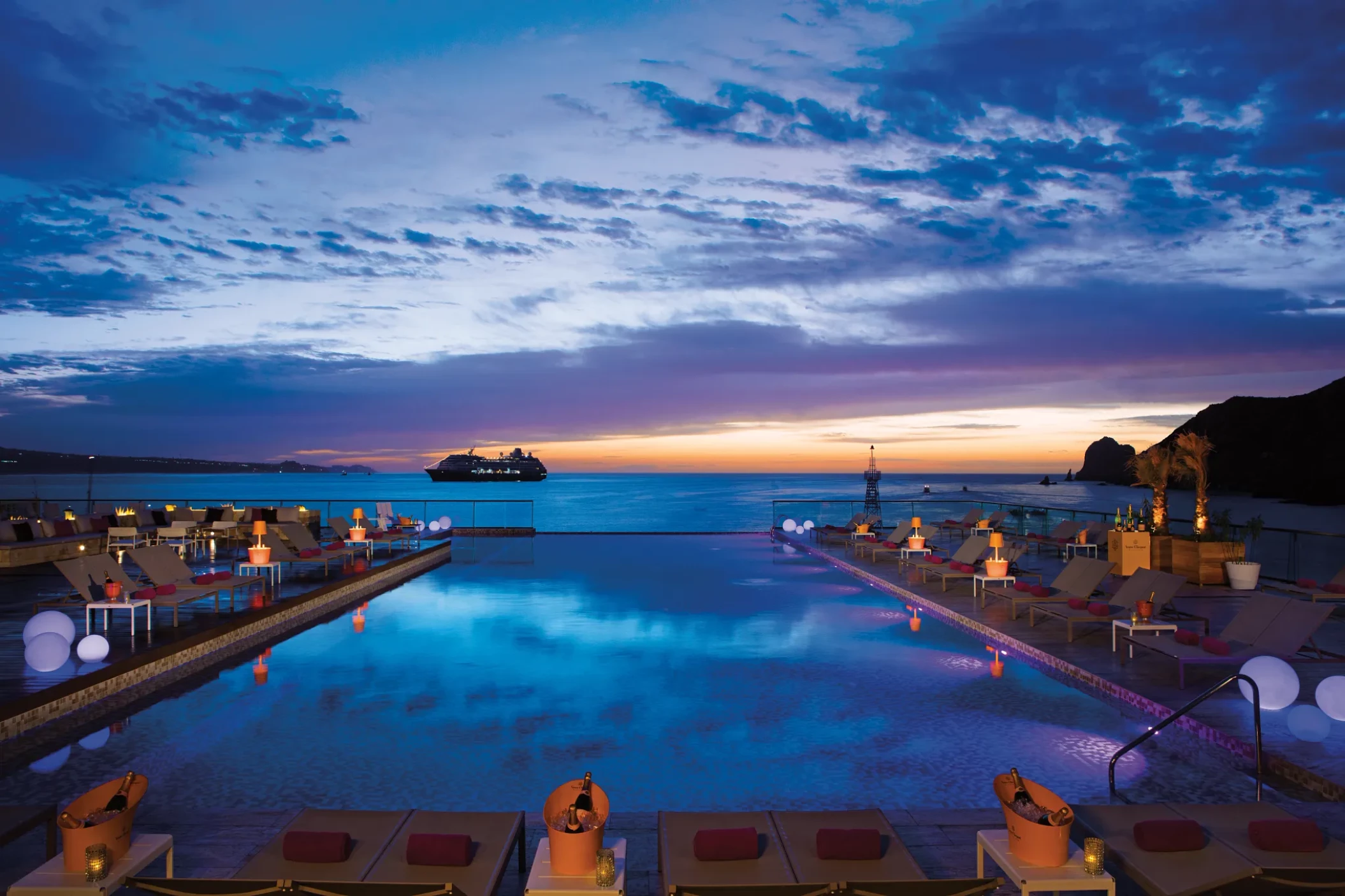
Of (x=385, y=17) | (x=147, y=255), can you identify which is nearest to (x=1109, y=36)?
(x=385, y=17)

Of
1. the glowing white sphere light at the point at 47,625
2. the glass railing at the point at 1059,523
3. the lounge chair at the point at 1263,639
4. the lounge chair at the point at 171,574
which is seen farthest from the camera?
the glass railing at the point at 1059,523

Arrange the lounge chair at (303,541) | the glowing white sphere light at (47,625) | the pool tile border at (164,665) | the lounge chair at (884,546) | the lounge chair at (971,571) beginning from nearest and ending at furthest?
1. the pool tile border at (164,665)
2. the glowing white sphere light at (47,625)
3. the lounge chair at (971,571)
4. the lounge chair at (303,541)
5. the lounge chair at (884,546)

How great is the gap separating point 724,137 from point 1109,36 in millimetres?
7874

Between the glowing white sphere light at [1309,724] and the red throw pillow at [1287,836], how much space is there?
2493mm

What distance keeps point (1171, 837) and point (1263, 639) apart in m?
4.78

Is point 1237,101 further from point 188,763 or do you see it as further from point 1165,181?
point 188,763

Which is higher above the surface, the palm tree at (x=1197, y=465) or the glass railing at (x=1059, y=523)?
the palm tree at (x=1197, y=465)

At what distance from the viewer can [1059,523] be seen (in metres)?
18.4

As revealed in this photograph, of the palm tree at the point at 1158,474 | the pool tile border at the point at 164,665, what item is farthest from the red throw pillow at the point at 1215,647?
the pool tile border at the point at 164,665

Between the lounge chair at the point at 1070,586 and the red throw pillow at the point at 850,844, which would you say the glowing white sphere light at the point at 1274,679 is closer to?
the lounge chair at the point at 1070,586

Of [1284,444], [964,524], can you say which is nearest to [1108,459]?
Answer: [1284,444]

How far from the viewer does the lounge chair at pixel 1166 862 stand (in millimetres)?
3195

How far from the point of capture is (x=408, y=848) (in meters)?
3.41

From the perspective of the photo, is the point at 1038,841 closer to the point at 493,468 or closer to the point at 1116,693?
the point at 1116,693
